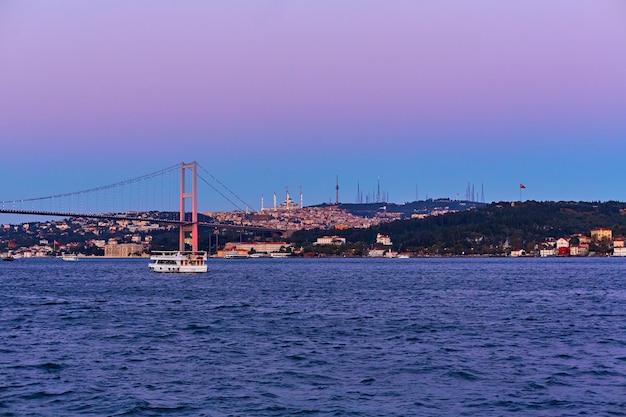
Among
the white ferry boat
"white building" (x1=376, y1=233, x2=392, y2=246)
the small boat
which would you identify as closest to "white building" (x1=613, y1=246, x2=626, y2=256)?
"white building" (x1=376, y1=233, x2=392, y2=246)

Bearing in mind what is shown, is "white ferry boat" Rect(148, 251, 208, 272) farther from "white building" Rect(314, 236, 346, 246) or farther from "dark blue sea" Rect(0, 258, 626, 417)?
"white building" Rect(314, 236, 346, 246)

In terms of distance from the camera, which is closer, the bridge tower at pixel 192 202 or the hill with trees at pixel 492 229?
the bridge tower at pixel 192 202

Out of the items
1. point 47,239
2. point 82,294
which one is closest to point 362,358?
point 82,294

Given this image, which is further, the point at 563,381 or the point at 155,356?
the point at 155,356

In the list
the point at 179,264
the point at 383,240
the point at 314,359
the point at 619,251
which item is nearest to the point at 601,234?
the point at 619,251

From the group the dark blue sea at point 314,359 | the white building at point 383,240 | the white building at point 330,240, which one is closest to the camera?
the dark blue sea at point 314,359

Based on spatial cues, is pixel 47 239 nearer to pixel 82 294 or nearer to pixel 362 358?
pixel 82 294

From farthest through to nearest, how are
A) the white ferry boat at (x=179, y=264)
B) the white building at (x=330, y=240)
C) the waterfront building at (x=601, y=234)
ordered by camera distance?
the white building at (x=330, y=240) → the waterfront building at (x=601, y=234) → the white ferry boat at (x=179, y=264)

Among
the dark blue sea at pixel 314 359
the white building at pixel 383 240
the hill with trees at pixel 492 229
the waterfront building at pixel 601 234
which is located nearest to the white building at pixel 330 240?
the hill with trees at pixel 492 229

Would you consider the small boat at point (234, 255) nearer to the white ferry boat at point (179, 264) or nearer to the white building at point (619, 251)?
the white building at point (619, 251)
